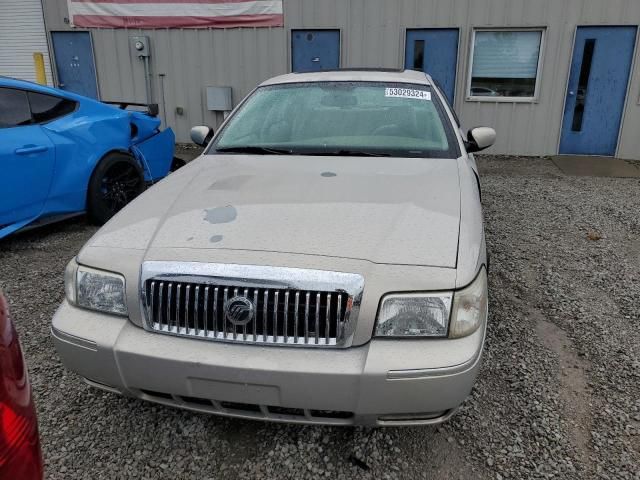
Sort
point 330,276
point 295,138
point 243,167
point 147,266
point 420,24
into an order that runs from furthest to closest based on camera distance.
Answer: point 420,24
point 295,138
point 243,167
point 147,266
point 330,276

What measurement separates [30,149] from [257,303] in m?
3.40

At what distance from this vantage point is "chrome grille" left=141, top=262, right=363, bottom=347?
1842 millimetres

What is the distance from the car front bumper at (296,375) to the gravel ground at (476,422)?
0.35 meters

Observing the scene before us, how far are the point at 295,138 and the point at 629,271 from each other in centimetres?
302

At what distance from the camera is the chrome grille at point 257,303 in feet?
6.04

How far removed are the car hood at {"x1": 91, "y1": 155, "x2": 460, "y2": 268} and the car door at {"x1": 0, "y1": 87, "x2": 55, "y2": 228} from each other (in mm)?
2073

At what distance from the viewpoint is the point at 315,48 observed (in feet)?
30.2

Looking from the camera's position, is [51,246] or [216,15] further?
[216,15]

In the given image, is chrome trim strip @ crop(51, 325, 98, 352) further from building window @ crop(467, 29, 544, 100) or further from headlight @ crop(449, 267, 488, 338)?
building window @ crop(467, 29, 544, 100)

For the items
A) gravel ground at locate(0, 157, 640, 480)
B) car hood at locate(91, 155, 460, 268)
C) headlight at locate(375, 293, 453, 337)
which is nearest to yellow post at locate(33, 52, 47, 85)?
gravel ground at locate(0, 157, 640, 480)

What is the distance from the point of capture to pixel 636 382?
2.70 metres

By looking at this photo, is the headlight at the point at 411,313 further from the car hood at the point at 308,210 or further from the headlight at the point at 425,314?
the car hood at the point at 308,210

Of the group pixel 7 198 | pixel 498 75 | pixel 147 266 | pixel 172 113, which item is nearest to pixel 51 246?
pixel 7 198

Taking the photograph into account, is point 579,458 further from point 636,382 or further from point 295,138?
point 295,138
